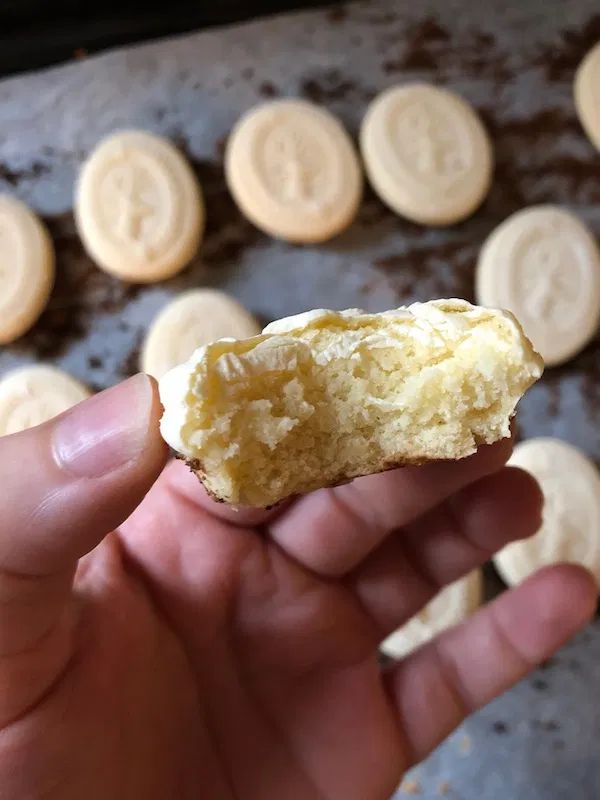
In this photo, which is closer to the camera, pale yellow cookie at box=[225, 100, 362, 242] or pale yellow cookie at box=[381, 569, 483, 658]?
pale yellow cookie at box=[381, 569, 483, 658]

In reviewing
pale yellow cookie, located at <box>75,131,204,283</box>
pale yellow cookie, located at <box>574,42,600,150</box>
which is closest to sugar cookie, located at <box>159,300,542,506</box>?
pale yellow cookie, located at <box>75,131,204,283</box>

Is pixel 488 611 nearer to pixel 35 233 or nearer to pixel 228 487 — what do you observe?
pixel 228 487

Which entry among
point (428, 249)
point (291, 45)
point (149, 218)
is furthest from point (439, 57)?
point (149, 218)

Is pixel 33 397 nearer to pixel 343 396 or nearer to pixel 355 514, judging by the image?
pixel 355 514

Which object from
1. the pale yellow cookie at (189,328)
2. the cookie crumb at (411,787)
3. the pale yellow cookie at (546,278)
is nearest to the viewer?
the cookie crumb at (411,787)

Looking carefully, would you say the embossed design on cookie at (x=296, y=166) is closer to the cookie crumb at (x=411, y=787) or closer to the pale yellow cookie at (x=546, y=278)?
the pale yellow cookie at (x=546, y=278)

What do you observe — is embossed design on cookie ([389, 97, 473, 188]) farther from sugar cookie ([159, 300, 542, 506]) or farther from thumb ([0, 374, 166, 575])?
thumb ([0, 374, 166, 575])

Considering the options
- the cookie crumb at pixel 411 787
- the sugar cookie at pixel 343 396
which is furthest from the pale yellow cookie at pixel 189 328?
the cookie crumb at pixel 411 787
